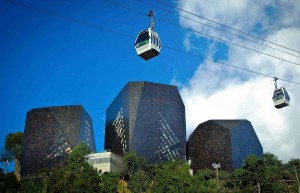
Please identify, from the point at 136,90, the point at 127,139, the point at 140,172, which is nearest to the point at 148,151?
Result: the point at 127,139

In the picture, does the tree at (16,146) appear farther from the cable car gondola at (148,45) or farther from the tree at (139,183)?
the cable car gondola at (148,45)

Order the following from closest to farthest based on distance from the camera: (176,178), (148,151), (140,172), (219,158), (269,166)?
(176,178) → (140,172) → (269,166) → (148,151) → (219,158)

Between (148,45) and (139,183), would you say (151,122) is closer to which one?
(139,183)

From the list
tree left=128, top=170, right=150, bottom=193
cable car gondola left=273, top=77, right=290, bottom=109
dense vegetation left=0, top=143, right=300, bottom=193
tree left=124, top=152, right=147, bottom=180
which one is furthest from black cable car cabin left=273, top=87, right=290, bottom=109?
tree left=124, top=152, right=147, bottom=180

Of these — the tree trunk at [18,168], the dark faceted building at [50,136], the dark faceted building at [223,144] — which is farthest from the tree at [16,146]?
the dark faceted building at [223,144]

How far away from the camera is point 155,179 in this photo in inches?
3676

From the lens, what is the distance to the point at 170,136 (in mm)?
141000

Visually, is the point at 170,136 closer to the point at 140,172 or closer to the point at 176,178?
the point at 140,172

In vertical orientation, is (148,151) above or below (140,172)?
above

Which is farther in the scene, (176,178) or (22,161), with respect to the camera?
(22,161)

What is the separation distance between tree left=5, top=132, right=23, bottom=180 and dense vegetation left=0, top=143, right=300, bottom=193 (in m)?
25.2

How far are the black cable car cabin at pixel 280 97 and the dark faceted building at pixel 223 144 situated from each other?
103 meters

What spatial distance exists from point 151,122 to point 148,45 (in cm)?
10938

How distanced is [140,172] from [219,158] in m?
54.2
